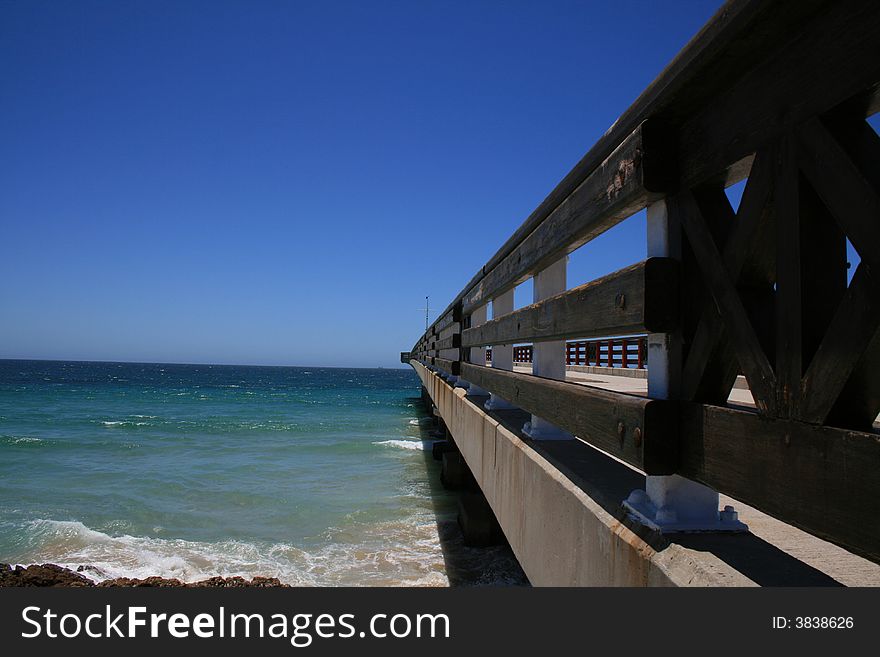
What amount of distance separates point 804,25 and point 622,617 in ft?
4.88

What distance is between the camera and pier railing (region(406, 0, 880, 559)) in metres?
1.13

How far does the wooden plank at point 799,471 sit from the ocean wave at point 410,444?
A: 18.1m

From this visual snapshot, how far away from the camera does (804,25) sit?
128 cm

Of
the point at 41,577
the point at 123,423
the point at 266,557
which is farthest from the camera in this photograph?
the point at 123,423

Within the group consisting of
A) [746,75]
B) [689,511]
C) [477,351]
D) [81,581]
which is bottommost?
[81,581]

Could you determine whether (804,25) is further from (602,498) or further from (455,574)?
(455,574)

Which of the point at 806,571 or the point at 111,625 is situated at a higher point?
the point at 806,571

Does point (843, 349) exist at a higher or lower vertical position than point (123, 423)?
higher

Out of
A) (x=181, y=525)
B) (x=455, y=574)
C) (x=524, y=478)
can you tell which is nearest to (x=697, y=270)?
(x=524, y=478)

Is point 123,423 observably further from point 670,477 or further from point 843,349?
point 843,349

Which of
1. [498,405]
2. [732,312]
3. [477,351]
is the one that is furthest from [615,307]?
[477,351]

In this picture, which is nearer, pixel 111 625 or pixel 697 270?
pixel 697 270

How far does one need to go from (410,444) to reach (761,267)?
66.2 ft

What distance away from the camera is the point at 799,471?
1.25 metres
